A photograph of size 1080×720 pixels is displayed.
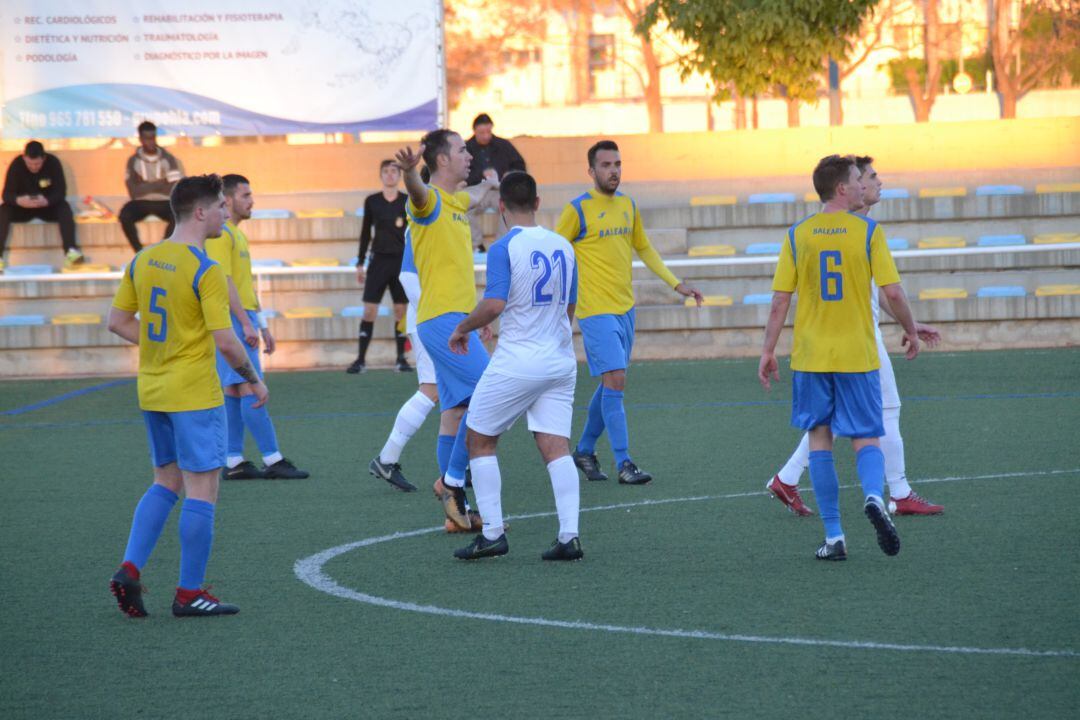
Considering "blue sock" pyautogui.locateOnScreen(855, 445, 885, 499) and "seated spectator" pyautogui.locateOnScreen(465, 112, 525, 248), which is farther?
"seated spectator" pyautogui.locateOnScreen(465, 112, 525, 248)

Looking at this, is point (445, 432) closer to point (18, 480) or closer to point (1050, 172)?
point (18, 480)

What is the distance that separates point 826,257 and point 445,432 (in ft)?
8.55

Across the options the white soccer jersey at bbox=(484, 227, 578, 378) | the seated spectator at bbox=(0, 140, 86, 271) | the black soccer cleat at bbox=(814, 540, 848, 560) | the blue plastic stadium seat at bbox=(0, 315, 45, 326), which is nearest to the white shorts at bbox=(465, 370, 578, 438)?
the white soccer jersey at bbox=(484, 227, 578, 378)

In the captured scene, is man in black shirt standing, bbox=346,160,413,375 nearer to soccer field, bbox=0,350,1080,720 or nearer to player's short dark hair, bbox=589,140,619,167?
soccer field, bbox=0,350,1080,720

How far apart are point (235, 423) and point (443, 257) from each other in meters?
2.88

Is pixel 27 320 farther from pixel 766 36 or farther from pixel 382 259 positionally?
pixel 766 36

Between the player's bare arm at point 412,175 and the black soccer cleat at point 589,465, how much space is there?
2615mm

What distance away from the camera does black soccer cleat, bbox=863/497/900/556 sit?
21.1 feet

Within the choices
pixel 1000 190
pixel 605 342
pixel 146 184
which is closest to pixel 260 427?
pixel 605 342

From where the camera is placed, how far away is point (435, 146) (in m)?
8.02

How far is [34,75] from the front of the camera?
21.5m

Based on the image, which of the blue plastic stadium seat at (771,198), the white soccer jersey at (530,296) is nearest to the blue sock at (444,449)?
the white soccer jersey at (530,296)

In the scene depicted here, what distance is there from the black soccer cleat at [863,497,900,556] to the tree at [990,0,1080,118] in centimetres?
3274

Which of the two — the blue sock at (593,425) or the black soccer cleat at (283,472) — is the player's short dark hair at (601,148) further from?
the black soccer cleat at (283,472)
